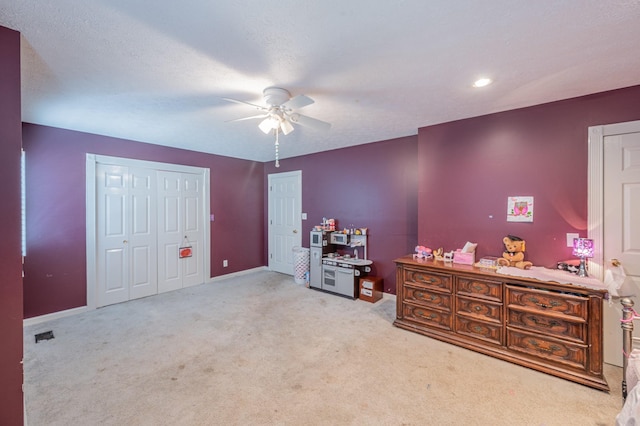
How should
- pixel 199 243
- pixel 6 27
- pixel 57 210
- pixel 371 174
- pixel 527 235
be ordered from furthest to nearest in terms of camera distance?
pixel 199 243
pixel 371 174
pixel 57 210
pixel 527 235
pixel 6 27

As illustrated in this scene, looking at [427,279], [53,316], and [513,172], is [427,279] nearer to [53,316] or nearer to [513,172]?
[513,172]

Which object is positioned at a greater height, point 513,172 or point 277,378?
point 513,172

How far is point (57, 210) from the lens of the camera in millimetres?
3346

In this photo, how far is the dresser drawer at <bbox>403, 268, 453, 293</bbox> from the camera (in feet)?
9.06

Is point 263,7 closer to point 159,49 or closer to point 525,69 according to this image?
point 159,49

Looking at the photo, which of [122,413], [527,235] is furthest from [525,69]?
[122,413]

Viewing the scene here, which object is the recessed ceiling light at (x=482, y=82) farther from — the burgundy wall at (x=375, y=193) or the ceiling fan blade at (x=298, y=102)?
the burgundy wall at (x=375, y=193)

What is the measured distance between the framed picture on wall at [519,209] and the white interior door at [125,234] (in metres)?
5.02

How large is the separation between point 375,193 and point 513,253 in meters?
2.04

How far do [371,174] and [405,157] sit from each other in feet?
2.02

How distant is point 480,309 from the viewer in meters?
2.57

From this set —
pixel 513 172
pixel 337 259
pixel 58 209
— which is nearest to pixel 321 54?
pixel 513 172

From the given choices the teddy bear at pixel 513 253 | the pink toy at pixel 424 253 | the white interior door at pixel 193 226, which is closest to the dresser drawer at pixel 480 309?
the teddy bear at pixel 513 253

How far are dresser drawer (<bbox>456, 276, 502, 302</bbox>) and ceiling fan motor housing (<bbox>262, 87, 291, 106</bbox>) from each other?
2.49 metres
